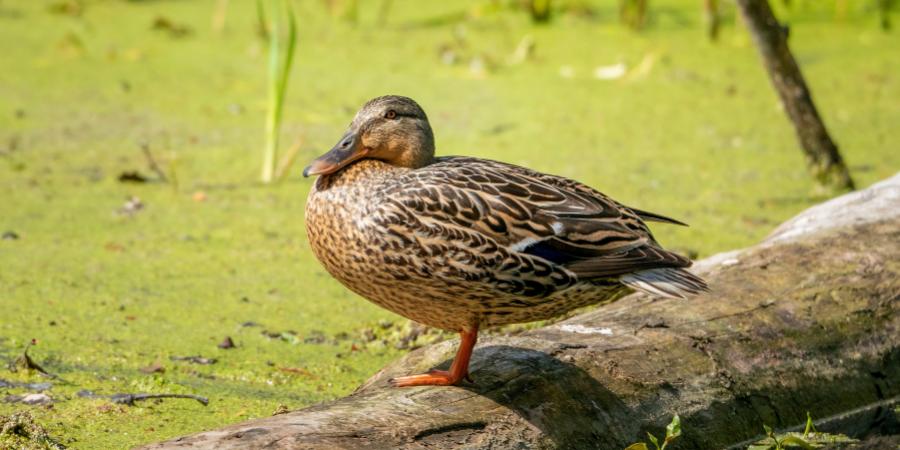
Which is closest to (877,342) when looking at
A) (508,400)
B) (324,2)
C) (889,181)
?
(889,181)

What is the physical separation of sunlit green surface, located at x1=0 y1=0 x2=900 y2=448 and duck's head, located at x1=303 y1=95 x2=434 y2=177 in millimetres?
782

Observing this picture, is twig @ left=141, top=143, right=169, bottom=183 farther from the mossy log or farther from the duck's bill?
the mossy log

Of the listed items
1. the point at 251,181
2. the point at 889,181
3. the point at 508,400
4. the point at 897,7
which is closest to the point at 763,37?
the point at 889,181

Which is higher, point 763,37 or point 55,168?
point 763,37

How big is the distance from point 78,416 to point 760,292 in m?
1.99

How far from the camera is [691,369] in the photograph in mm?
3314

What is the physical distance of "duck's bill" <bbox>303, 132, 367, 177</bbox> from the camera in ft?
10.6

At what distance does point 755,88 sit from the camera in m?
7.46

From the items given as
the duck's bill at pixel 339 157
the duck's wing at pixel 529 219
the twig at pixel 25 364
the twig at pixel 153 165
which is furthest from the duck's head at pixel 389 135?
the twig at pixel 153 165

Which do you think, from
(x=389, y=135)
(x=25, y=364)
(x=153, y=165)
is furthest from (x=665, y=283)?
(x=153, y=165)

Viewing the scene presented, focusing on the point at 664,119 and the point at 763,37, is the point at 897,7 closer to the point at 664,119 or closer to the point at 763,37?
the point at 664,119

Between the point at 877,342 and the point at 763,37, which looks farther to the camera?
the point at 763,37

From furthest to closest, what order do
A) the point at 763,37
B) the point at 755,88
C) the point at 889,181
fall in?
the point at 755,88 → the point at 763,37 → the point at 889,181

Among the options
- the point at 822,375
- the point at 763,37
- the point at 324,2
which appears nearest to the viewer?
the point at 822,375
